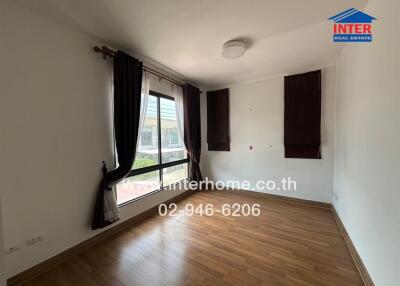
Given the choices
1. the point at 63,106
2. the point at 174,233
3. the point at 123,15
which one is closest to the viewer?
the point at 123,15

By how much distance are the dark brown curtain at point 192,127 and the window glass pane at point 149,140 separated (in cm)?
75

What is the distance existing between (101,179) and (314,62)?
3.69 metres

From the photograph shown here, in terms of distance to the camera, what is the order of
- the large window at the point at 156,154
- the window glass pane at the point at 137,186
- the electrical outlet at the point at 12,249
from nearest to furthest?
1. the electrical outlet at the point at 12,249
2. the window glass pane at the point at 137,186
3. the large window at the point at 156,154

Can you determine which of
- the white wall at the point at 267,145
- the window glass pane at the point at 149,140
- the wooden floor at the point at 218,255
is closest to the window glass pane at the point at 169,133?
the window glass pane at the point at 149,140

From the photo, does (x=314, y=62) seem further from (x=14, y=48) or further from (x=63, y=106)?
(x=14, y=48)

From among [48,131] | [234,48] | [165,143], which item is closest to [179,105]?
[165,143]

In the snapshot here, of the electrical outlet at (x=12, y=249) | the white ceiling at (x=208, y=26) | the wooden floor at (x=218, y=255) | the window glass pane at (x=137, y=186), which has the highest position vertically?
the white ceiling at (x=208, y=26)

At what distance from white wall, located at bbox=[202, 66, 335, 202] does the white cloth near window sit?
938mm

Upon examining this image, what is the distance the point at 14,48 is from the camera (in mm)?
1457

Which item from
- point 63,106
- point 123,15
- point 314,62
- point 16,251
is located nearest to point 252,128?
point 314,62

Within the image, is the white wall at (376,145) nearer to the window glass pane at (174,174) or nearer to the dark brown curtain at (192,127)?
the dark brown curtain at (192,127)

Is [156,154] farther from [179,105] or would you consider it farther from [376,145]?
[376,145]

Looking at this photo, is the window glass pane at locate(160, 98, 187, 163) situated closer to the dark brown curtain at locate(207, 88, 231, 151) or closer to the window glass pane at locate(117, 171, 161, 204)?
the window glass pane at locate(117, 171, 161, 204)

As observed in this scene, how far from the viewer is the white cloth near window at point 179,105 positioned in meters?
3.30
